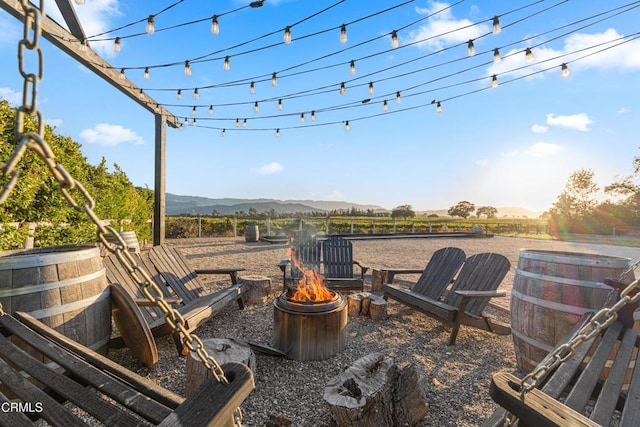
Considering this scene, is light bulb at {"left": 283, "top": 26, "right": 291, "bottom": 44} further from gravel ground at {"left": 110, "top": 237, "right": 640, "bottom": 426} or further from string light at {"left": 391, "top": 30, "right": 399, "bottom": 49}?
gravel ground at {"left": 110, "top": 237, "right": 640, "bottom": 426}

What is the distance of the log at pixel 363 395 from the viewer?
5.87ft

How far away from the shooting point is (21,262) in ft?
6.42

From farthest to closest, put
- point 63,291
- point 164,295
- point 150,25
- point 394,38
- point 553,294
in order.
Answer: point 394,38 < point 150,25 < point 164,295 < point 553,294 < point 63,291

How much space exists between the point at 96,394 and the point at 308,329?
1.80 metres

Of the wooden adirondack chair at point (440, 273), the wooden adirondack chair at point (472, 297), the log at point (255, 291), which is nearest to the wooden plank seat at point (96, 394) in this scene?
the wooden adirondack chair at point (472, 297)

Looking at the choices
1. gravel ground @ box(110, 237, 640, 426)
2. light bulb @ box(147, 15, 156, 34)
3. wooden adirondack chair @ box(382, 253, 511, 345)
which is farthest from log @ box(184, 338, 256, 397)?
light bulb @ box(147, 15, 156, 34)

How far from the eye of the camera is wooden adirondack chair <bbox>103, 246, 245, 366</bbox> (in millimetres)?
2410

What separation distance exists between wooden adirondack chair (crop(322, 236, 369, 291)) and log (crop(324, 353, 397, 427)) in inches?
107

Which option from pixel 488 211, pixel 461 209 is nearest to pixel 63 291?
pixel 461 209

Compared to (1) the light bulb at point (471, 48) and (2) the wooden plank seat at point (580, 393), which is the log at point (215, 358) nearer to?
(2) the wooden plank seat at point (580, 393)

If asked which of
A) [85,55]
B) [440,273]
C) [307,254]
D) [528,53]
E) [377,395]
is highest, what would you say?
[528,53]

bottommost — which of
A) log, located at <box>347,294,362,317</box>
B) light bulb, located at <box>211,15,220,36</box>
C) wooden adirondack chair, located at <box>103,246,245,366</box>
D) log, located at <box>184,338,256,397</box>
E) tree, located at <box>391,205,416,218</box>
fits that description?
log, located at <box>347,294,362,317</box>

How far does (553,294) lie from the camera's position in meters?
2.26

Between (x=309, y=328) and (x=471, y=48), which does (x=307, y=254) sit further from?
(x=471, y=48)
